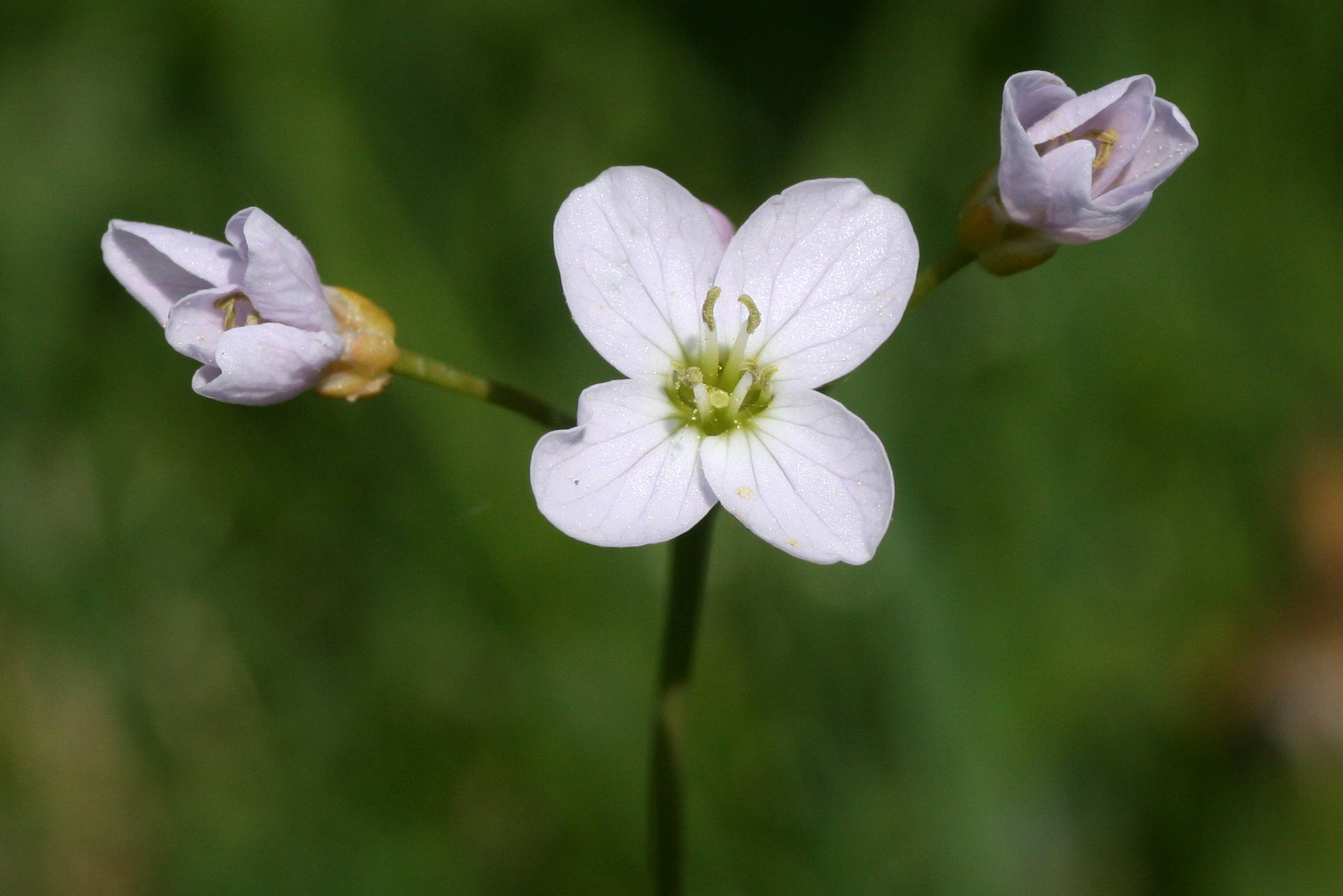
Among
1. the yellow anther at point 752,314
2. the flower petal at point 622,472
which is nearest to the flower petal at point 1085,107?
the yellow anther at point 752,314

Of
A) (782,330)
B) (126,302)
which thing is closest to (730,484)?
(782,330)

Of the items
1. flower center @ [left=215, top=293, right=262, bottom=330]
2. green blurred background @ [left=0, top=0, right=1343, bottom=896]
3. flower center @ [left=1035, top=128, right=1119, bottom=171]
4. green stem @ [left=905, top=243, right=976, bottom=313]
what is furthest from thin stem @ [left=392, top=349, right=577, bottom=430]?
green blurred background @ [left=0, top=0, right=1343, bottom=896]

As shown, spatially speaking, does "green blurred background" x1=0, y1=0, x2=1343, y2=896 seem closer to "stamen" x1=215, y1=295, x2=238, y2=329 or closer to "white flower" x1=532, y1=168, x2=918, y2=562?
"white flower" x1=532, y1=168, x2=918, y2=562

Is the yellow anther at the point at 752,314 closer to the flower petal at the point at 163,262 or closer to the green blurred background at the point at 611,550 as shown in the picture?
the flower petal at the point at 163,262

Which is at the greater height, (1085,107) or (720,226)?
(1085,107)

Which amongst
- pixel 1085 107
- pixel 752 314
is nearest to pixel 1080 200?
pixel 1085 107

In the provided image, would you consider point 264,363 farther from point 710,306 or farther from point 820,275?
point 820,275
